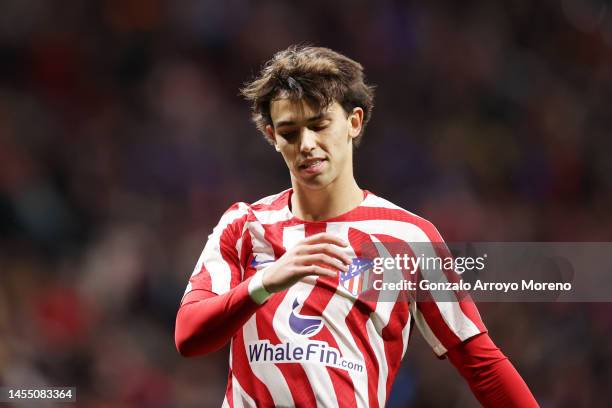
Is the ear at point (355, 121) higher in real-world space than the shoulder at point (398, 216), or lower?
higher

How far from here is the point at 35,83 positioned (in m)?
4.84

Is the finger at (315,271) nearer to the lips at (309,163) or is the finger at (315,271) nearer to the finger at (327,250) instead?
the finger at (327,250)

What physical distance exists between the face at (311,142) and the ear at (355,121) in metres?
0.08

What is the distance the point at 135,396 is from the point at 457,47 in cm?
279

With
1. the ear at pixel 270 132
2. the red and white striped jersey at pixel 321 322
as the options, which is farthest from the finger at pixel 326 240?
the ear at pixel 270 132

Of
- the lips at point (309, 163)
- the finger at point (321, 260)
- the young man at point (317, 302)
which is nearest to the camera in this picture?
the finger at point (321, 260)

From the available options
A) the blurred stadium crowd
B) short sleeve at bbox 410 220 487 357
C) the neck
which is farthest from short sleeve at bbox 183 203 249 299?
the blurred stadium crowd

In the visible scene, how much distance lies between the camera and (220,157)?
4.80 metres

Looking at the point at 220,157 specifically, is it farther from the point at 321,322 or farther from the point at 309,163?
the point at 321,322

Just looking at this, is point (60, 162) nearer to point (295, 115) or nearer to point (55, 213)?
point (55, 213)

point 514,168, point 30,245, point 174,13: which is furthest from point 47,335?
point 514,168

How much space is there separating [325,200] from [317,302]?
1.06 ft

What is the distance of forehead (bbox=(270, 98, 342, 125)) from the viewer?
249 centimetres

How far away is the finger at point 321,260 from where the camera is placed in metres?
2.03
